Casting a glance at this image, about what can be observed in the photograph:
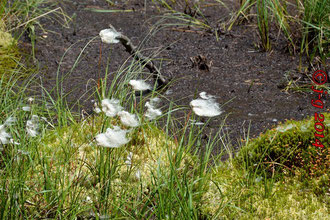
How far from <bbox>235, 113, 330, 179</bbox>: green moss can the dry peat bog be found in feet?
1.78

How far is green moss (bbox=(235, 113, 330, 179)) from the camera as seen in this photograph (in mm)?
2920

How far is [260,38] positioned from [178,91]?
4.18 feet

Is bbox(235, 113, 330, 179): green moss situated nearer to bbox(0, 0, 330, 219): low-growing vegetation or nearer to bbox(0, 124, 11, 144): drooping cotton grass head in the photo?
bbox(0, 0, 330, 219): low-growing vegetation

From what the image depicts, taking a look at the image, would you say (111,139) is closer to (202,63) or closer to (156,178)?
(156,178)

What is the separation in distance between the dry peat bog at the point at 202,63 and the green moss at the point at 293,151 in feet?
1.78

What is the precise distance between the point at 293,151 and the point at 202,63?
1813 millimetres

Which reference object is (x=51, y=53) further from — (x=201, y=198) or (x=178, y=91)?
(x=201, y=198)

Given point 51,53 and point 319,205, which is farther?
point 51,53

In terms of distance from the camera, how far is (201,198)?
2783mm

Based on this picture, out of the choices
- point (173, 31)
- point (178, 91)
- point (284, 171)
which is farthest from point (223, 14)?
point (284, 171)

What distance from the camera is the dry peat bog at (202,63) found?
3.99 metres

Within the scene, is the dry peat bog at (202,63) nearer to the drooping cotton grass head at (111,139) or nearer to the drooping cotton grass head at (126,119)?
the drooping cotton grass head at (126,119)

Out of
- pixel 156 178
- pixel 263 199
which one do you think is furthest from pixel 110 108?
pixel 263 199

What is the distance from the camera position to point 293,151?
2.96 m
